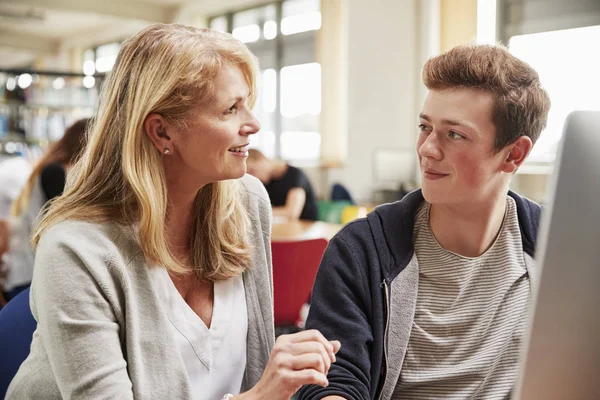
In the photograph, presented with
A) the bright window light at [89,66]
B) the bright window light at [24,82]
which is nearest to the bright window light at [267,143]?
the bright window light at [24,82]

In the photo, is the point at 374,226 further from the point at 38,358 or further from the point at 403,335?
the point at 38,358

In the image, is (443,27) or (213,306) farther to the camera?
(443,27)

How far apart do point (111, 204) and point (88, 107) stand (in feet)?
20.5

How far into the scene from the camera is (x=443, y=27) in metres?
5.99

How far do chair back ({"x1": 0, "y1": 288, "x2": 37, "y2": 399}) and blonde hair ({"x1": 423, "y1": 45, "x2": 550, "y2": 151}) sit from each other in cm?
94

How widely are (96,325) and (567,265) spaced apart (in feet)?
2.51

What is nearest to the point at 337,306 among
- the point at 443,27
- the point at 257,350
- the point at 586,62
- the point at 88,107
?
the point at 257,350

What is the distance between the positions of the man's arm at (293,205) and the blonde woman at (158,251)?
3.13 meters

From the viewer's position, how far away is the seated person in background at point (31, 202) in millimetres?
2877

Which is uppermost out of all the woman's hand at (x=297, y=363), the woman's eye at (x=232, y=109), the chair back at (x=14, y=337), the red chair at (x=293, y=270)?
the woman's eye at (x=232, y=109)

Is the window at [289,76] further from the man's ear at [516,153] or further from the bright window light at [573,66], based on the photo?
the man's ear at [516,153]

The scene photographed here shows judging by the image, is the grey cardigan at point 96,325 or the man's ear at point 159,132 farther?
the man's ear at point 159,132

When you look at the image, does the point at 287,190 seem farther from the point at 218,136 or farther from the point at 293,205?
the point at 218,136

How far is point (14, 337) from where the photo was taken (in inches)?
50.6
